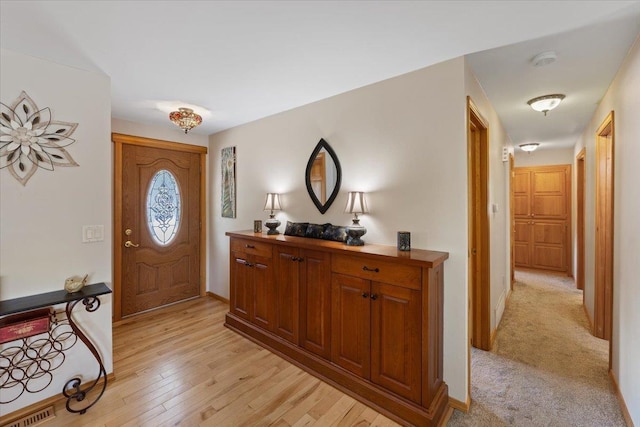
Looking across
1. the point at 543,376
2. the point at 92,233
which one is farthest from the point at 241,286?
the point at 543,376

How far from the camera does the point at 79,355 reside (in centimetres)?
212

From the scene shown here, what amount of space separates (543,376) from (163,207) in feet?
14.4

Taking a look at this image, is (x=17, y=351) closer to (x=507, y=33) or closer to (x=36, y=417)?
(x=36, y=417)

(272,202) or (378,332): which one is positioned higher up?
(272,202)

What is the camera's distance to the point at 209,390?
84.3 inches

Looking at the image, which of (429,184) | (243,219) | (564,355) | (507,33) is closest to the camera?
(507,33)

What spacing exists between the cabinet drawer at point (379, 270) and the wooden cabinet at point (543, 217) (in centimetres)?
540

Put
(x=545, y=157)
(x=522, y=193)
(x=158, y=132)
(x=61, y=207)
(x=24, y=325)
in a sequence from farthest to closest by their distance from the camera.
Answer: (x=522, y=193), (x=545, y=157), (x=158, y=132), (x=61, y=207), (x=24, y=325)

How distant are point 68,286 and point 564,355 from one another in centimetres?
416

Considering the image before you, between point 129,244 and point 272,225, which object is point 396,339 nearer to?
point 272,225

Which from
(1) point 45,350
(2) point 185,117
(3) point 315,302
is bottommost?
(1) point 45,350

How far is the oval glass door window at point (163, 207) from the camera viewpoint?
3645 millimetres

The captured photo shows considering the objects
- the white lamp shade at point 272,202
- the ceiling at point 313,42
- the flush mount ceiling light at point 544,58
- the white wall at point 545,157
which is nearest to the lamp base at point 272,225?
the white lamp shade at point 272,202

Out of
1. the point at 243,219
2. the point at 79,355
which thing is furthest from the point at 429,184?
the point at 79,355
